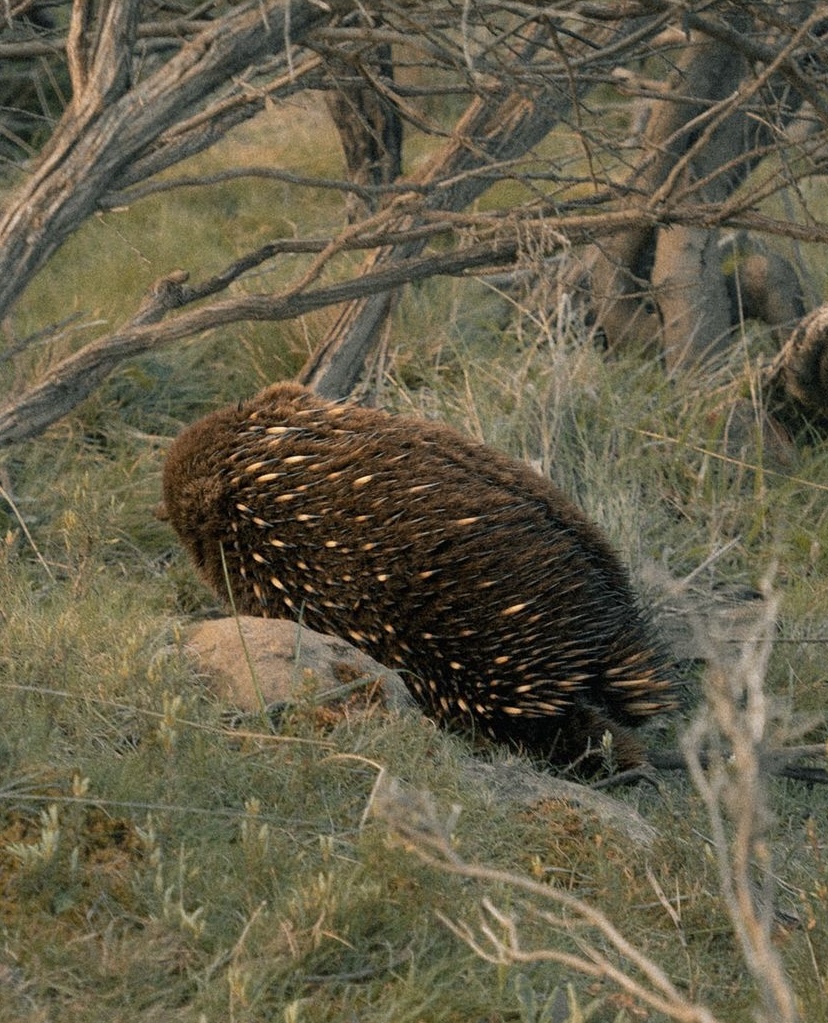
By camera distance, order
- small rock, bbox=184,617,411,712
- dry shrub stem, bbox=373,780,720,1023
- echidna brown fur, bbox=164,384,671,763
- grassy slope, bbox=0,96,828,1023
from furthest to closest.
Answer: echidna brown fur, bbox=164,384,671,763, small rock, bbox=184,617,411,712, grassy slope, bbox=0,96,828,1023, dry shrub stem, bbox=373,780,720,1023

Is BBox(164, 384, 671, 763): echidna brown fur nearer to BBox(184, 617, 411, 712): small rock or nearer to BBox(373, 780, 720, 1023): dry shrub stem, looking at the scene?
BBox(184, 617, 411, 712): small rock

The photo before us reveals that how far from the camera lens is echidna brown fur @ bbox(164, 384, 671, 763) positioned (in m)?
4.52

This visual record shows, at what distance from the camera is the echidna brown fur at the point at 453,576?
4516 mm

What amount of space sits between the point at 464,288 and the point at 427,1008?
5.92 meters

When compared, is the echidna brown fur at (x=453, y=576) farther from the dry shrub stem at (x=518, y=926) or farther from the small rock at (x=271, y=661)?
the dry shrub stem at (x=518, y=926)

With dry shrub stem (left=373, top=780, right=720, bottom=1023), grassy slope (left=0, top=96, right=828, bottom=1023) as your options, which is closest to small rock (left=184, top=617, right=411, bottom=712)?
grassy slope (left=0, top=96, right=828, bottom=1023)

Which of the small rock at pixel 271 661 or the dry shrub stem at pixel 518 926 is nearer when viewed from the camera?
the dry shrub stem at pixel 518 926

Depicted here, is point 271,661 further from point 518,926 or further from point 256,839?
point 518,926

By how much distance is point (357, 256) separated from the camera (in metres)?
8.06

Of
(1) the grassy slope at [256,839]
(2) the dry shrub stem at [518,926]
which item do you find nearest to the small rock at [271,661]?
(1) the grassy slope at [256,839]

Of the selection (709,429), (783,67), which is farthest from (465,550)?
(709,429)

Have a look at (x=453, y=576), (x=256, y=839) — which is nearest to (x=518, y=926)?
(x=256, y=839)

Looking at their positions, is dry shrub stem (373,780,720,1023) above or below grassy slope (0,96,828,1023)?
above

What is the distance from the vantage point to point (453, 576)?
14.9 feet
